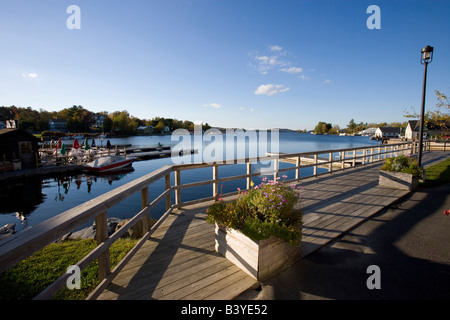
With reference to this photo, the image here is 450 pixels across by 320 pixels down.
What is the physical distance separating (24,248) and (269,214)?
260 cm

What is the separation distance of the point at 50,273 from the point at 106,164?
2429cm

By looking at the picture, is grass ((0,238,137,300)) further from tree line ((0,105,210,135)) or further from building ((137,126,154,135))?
building ((137,126,154,135))

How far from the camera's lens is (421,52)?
8.42m

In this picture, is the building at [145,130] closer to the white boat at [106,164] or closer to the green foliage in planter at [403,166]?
the white boat at [106,164]

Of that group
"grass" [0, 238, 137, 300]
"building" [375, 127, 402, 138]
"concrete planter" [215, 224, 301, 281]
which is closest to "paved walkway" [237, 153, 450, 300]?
"concrete planter" [215, 224, 301, 281]

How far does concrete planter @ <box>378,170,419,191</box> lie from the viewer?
284 inches

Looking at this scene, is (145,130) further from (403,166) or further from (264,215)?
(264,215)

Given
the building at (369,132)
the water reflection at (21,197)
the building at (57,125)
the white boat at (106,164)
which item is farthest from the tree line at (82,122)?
the building at (369,132)

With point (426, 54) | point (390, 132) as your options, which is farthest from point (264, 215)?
point (390, 132)

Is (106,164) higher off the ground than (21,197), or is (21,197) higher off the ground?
(106,164)

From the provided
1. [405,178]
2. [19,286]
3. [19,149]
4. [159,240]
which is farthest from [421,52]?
[19,149]

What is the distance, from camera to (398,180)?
744 centimetres

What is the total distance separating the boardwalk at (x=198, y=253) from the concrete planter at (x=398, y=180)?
820mm

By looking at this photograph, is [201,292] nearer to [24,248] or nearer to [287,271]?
[287,271]
